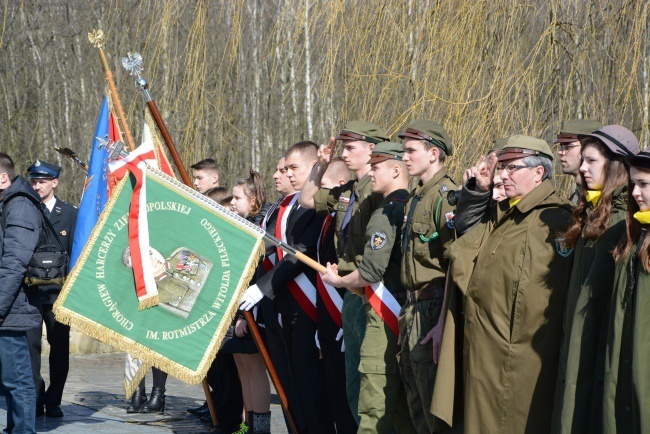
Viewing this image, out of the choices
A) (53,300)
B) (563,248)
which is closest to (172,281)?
(53,300)

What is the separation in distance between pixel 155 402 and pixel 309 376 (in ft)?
8.91

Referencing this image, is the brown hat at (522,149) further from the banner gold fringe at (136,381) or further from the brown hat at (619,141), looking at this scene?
the banner gold fringe at (136,381)

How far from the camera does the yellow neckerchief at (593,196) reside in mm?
4824

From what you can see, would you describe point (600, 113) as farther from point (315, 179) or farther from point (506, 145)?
point (506, 145)

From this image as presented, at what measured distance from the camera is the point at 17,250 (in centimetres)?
790

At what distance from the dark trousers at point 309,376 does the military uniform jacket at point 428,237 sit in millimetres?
1675

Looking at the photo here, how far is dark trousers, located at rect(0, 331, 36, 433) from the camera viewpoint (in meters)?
7.82

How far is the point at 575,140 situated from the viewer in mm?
6035

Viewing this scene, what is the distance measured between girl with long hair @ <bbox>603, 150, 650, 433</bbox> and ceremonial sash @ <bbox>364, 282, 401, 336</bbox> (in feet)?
6.61

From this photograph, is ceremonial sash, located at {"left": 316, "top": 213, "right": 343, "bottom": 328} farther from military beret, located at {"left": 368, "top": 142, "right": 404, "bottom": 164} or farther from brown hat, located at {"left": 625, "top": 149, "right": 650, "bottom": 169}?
brown hat, located at {"left": 625, "top": 149, "right": 650, "bottom": 169}

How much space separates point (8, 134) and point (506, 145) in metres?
13.3

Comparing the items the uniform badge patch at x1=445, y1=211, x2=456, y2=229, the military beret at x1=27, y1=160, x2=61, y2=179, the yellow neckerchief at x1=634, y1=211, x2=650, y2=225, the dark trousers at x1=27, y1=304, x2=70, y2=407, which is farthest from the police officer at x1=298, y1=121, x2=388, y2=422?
the dark trousers at x1=27, y1=304, x2=70, y2=407

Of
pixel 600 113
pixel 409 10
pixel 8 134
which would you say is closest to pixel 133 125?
pixel 8 134

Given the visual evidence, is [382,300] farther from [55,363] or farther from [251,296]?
[55,363]
